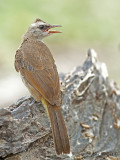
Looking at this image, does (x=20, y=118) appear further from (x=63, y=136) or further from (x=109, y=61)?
(x=109, y=61)

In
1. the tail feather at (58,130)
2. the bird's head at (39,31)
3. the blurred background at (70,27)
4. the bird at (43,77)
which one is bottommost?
the tail feather at (58,130)

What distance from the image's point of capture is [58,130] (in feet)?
18.6

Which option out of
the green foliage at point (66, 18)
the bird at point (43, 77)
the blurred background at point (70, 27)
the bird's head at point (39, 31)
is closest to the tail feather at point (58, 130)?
the bird at point (43, 77)

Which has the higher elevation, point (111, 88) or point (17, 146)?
point (111, 88)

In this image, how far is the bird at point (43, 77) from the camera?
5664 millimetres

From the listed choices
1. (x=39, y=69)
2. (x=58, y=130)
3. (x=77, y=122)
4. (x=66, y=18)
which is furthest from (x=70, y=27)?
(x=58, y=130)

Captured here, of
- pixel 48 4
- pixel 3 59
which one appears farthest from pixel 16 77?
pixel 48 4

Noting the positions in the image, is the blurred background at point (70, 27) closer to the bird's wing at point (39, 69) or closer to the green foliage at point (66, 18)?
the green foliage at point (66, 18)

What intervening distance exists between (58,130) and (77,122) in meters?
0.72

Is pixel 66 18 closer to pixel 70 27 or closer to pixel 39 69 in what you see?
pixel 70 27

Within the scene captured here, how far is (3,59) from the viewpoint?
428 inches

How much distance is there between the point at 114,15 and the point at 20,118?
7.50m

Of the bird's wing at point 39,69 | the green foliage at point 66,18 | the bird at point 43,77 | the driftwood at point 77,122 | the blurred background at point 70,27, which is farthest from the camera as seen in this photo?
the green foliage at point 66,18

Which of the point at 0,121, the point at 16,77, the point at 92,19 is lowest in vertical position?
the point at 0,121
